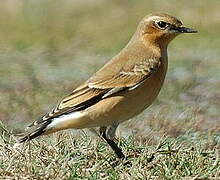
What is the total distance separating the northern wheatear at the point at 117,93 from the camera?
26.9 feet

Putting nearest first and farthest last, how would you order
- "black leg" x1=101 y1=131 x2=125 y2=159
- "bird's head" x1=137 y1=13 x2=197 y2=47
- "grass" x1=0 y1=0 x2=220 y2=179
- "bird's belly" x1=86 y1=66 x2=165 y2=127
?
"grass" x1=0 y1=0 x2=220 y2=179, "black leg" x1=101 y1=131 x2=125 y2=159, "bird's belly" x1=86 y1=66 x2=165 y2=127, "bird's head" x1=137 y1=13 x2=197 y2=47

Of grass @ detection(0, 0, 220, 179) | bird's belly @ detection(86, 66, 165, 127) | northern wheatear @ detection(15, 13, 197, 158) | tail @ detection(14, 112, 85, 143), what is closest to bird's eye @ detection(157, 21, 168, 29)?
northern wheatear @ detection(15, 13, 197, 158)

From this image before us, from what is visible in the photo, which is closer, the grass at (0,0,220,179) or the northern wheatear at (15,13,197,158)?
the grass at (0,0,220,179)

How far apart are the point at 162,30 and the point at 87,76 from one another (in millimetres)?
5575

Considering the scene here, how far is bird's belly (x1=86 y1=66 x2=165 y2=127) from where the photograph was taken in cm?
819

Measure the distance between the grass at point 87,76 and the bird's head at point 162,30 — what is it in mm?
950

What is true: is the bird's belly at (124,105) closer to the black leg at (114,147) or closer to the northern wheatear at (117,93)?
the northern wheatear at (117,93)

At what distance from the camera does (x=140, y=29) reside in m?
8.90

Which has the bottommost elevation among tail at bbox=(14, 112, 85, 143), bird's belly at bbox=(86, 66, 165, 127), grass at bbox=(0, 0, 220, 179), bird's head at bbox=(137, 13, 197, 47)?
grass at bbox=(0, 0, 220, 179)

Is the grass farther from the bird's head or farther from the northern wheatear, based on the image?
the bird's head

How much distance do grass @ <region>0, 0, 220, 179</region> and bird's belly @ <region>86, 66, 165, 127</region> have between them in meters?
0.24

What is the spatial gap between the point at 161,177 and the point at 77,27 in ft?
41.0

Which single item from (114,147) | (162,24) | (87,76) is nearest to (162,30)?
(162,24)

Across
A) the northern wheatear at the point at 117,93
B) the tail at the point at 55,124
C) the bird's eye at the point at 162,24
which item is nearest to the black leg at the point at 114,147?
the northern wheatear at the point at 117,93
